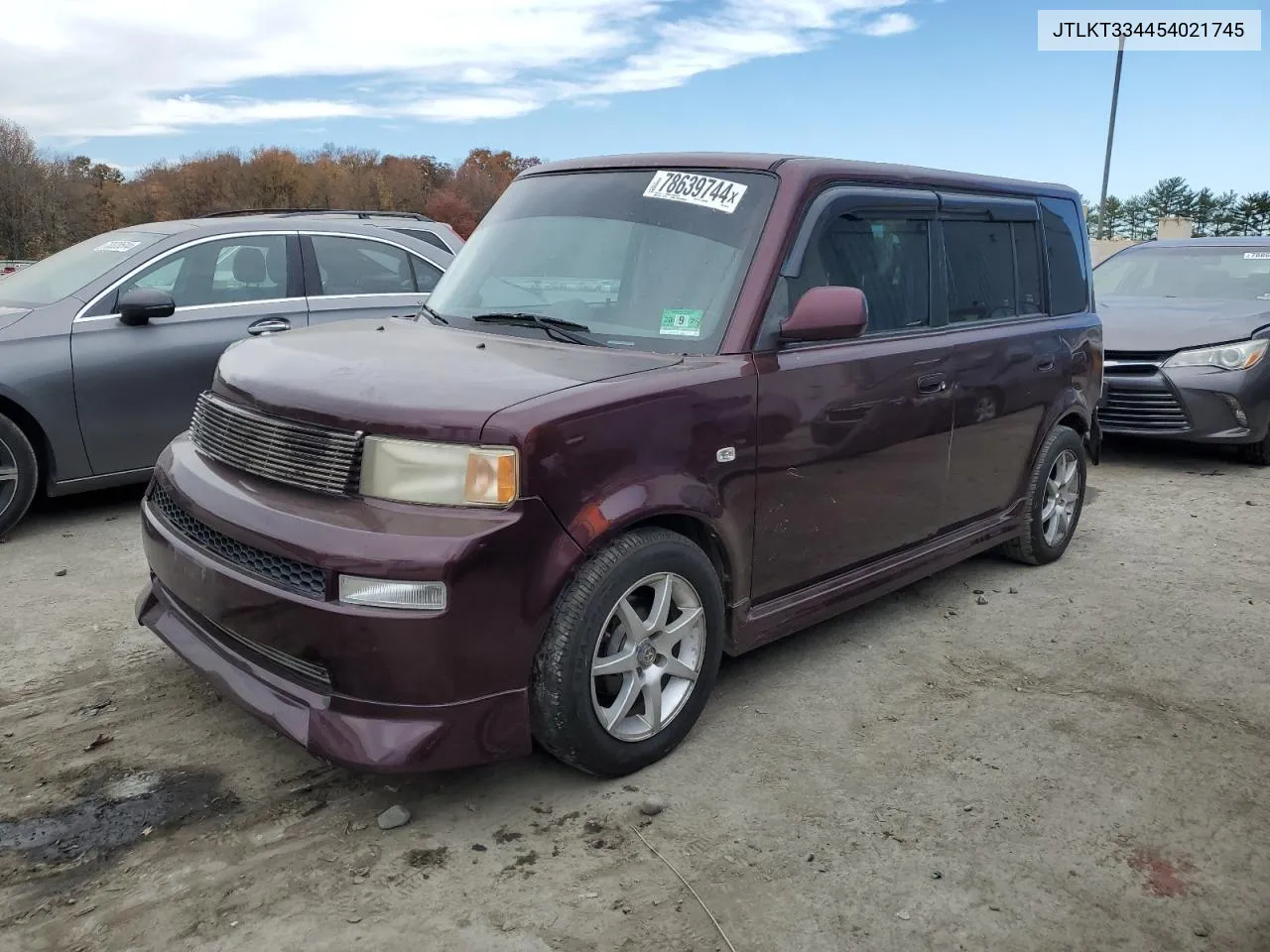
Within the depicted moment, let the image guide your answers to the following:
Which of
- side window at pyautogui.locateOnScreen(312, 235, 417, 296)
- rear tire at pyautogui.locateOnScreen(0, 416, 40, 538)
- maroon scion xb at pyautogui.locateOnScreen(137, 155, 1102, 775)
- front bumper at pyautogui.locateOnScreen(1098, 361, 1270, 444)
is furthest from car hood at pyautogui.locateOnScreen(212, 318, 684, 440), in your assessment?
front bumper at pyautogui.locateOnScreen(1098, 361, 1270, 444)

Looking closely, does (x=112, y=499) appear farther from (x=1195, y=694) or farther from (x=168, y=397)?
(x=1195, y=694)

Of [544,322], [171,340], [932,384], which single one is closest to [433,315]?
[544,322]

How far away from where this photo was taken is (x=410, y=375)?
10.1 ft

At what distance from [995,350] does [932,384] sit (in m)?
0.63

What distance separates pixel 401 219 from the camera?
7562 mm

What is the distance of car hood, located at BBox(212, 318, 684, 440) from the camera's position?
283cm

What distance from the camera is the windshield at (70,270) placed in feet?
19.5

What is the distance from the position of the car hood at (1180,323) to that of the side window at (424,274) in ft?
16.4

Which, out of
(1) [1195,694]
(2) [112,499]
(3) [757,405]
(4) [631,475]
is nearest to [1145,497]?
(1) [1195,694]

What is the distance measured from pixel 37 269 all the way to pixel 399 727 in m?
5.12

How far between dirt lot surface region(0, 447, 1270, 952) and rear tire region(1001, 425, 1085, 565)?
2.83ft

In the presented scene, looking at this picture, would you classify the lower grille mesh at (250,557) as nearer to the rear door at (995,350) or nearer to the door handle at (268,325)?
the door handle at (268,325)

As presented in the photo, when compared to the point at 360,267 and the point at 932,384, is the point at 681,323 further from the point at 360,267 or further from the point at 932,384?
the point at 360,267

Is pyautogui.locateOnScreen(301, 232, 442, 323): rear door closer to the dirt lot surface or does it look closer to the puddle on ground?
the dirt lot surface
